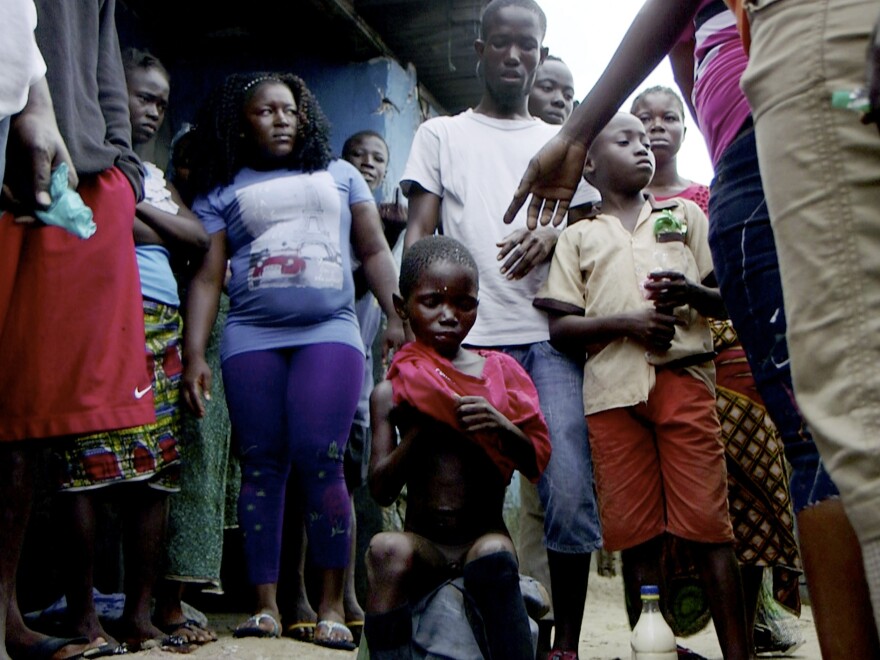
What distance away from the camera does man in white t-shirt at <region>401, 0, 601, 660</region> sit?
121 inches

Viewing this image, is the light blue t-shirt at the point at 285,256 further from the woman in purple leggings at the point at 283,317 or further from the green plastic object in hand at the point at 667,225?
the green plastic object in hand at the point at 667,225

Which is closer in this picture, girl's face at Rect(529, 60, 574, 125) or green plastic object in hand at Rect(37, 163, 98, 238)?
green plastic object in hand at Rect(37, 163, 98, 238)

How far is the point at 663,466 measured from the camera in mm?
3170

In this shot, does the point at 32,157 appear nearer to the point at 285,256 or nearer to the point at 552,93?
the point at 285,256

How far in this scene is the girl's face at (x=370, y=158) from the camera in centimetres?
532

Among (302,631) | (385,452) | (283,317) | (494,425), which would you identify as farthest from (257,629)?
(494,425)

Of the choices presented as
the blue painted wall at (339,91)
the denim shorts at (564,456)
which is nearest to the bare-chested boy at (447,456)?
the denim shorts at (564,456)

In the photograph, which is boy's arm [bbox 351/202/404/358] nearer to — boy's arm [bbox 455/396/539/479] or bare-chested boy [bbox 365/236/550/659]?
bare-chested boy [bbox 365/236/550/659]

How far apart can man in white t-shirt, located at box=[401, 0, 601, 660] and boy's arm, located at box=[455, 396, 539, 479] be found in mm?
458

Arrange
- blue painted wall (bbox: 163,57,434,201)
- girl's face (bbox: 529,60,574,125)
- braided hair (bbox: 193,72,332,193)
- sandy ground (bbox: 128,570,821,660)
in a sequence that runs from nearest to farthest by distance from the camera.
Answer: sandy ground (bbox: 128,570,821,660)
braided hair (bbox: 193,72,332,193)
girl's face (bbox: 529,60,574,125)
blue painted wall (bbox: 163,57,434,201)

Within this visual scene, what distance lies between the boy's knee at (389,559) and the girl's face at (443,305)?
22.7 inches

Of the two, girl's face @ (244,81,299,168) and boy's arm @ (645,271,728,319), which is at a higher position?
girl's face @ (244,81,299,168)

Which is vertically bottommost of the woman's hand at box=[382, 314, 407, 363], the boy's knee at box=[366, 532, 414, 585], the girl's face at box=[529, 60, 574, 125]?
the boy's knee at box=[366, 532, 414, 585]

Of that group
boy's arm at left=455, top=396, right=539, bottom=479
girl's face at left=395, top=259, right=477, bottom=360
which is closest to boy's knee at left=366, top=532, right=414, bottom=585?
boy's arm at left=455, top=396, right=539, bottom=479
